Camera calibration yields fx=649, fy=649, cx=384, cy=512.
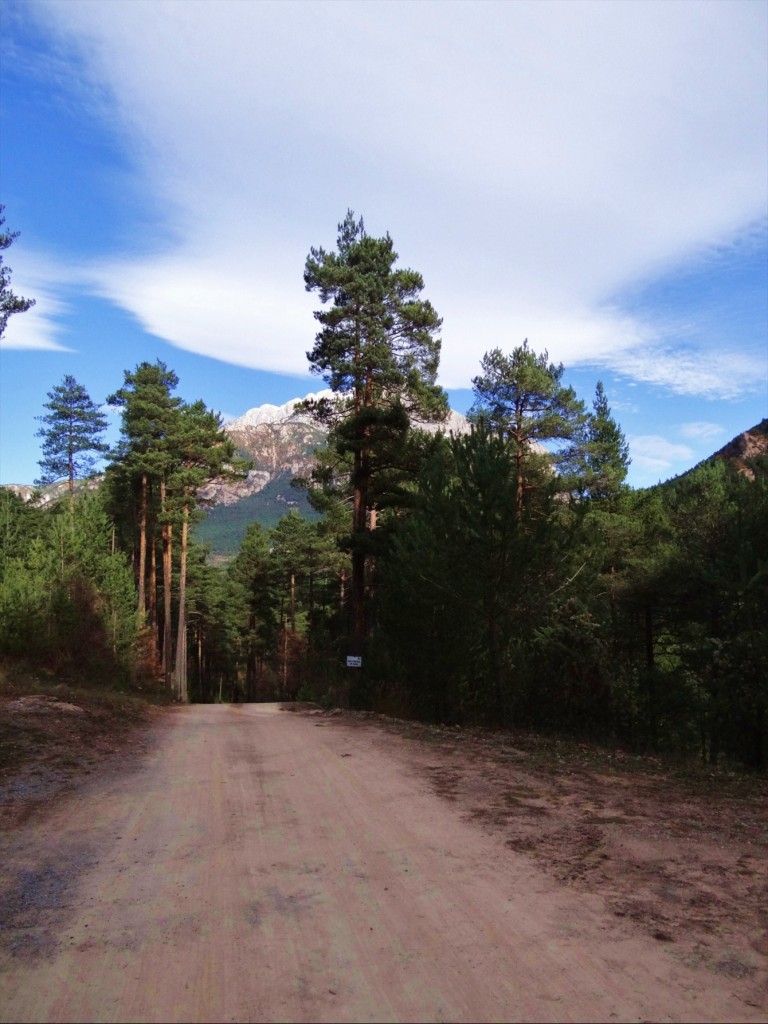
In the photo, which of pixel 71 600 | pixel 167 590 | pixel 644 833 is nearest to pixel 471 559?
pixel 644 833

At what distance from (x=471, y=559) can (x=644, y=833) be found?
→ 290 inches

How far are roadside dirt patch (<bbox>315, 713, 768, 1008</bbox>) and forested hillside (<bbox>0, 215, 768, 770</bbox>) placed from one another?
398 cm

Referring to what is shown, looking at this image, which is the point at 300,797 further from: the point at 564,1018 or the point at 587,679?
the point at 587,679

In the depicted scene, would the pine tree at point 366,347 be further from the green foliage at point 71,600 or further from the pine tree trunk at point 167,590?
the pine tree trunk at point 167,590

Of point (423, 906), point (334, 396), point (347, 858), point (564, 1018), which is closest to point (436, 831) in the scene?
point (347, 858)

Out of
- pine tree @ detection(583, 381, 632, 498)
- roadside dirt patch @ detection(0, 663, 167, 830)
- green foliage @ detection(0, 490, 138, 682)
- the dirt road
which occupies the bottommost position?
roadside dirt patch @ detection(0, 663, 167, 830)

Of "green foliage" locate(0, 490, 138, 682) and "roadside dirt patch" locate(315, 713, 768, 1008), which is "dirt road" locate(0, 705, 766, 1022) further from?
"green foliage" locate(0, 490, 138, 682)

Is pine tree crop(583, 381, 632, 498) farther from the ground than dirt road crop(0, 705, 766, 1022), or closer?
farther from the ground

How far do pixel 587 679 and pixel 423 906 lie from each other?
12170 mm

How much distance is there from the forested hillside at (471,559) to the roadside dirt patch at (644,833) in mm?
3977

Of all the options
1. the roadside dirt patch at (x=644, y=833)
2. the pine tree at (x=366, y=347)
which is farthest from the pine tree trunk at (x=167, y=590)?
the roadside dirt patch at (x=644, y=833)

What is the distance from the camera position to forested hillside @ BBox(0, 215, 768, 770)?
42.3ft

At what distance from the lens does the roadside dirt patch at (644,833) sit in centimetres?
386

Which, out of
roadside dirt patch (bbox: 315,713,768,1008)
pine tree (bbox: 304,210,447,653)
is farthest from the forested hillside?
roadside dirt patch (bbox: 315,713,768,1008)
